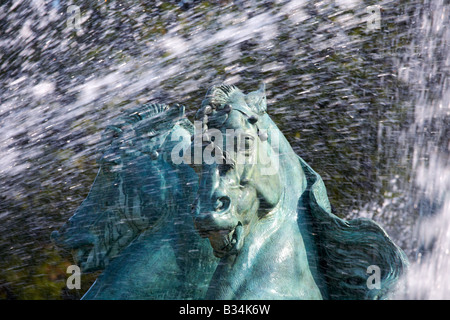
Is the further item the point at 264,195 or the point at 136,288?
the point at 136,288

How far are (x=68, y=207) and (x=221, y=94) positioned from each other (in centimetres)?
288

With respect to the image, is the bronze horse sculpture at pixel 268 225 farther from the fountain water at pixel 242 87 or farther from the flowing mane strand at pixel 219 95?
the fountain water at pixel 242 87

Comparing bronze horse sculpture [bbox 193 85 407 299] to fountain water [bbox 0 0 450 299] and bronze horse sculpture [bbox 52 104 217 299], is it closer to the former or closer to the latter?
bronze horse sculpture [bbox 52 104 217 299]

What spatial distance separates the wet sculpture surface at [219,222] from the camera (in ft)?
5.07

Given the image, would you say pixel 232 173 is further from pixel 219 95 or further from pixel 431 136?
pixel 431 136

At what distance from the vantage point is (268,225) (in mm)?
1614

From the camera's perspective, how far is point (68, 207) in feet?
14.1

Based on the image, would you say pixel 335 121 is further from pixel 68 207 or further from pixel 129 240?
pixel 129 240

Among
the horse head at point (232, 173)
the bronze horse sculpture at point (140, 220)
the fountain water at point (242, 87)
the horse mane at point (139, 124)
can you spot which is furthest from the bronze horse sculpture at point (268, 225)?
the fountain water at point (242, 87)

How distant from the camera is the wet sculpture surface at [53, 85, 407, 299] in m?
1.54

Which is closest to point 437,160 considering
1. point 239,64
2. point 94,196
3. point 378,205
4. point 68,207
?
point 378,205
